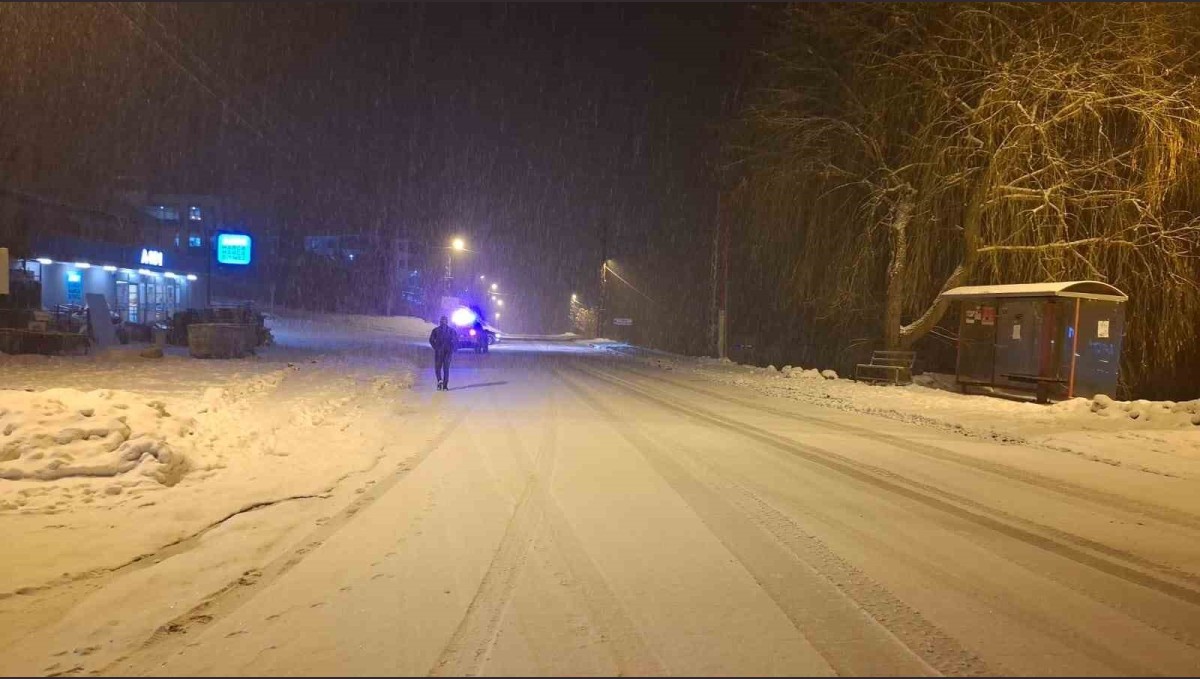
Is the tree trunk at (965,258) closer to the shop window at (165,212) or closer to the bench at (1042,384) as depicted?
the bench at (1042,384)

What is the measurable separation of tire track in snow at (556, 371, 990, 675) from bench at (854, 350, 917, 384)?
15.5 meters

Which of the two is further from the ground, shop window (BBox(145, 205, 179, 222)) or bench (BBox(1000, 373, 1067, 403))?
shop window (BBox(145, 205, 179, 222))

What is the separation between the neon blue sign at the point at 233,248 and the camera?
110 ft

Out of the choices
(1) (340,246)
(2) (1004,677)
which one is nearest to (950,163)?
(2) (1004,677)

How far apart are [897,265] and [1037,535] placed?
17.3 m

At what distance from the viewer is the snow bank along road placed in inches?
157

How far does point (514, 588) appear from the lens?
4.91 m

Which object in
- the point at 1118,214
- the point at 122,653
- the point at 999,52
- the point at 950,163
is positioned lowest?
the point at 122,653

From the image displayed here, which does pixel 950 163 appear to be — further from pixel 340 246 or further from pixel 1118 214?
pixel 340 246

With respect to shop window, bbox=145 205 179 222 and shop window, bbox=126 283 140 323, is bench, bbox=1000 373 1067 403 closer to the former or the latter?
shop window, bbox=126 283 140 323

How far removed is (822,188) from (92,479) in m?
21.9

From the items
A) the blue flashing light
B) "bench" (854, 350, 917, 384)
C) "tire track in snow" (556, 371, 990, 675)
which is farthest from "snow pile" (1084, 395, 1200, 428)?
the blue flashing light

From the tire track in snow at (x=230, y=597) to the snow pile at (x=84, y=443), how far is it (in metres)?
2.46

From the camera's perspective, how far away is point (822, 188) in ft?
79.5
